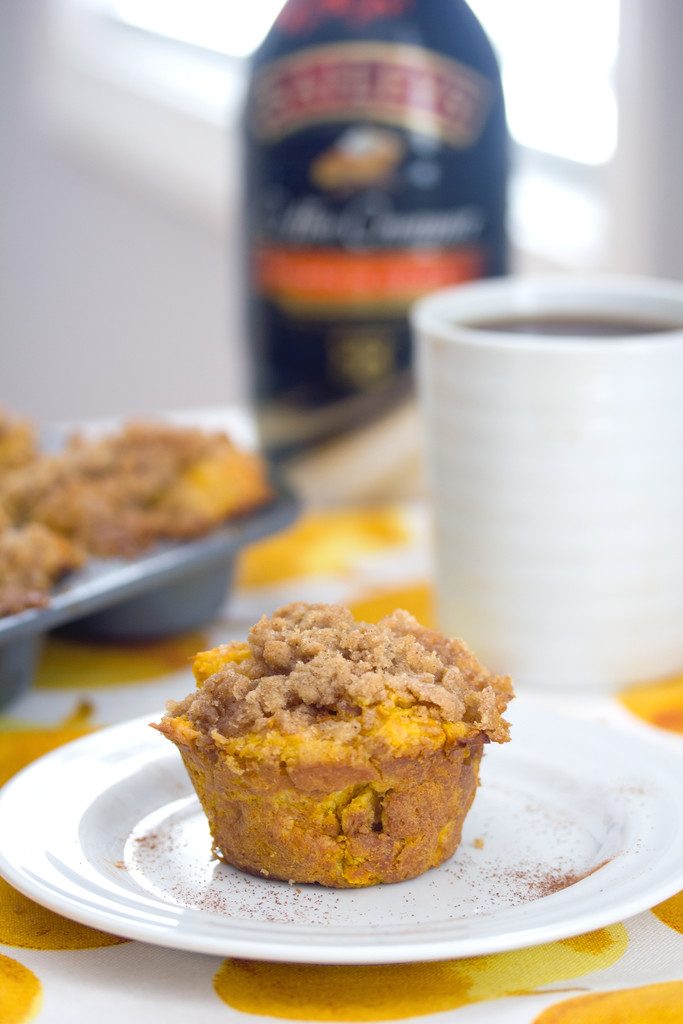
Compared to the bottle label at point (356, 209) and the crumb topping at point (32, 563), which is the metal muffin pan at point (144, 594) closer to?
the crumb topping at point (32, 563)

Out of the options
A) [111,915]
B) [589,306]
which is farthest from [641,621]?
[111,915]

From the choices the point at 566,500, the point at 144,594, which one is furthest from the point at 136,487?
the point at 566,500

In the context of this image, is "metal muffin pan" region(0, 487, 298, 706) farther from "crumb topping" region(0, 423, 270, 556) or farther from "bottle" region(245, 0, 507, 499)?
"bottle" region(245, 0, 507, 499)

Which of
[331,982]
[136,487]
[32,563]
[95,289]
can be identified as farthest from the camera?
[95,289]

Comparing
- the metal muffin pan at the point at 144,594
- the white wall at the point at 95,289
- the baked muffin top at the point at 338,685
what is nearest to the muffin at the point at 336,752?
the baked muffin top at the point at 338,685

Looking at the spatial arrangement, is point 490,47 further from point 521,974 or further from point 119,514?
point 521,974

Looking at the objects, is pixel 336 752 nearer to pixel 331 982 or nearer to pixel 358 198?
pixel 331 982
